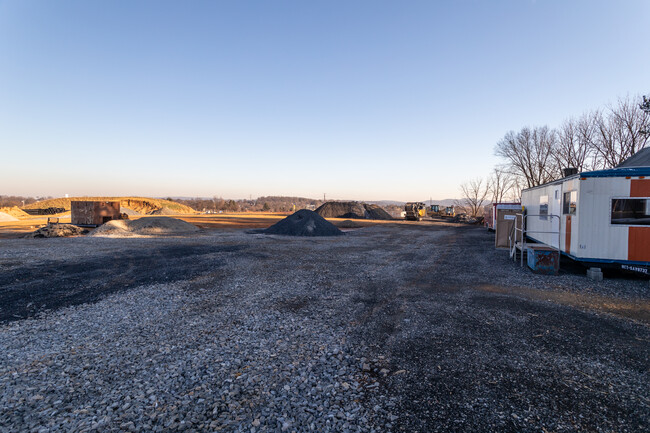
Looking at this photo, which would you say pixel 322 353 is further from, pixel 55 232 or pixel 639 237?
pixel 55 232

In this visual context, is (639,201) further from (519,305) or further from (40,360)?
(40,360)

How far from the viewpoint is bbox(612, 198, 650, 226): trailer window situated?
874cm

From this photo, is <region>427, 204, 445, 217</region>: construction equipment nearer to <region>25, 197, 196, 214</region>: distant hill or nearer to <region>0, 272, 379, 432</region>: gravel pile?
<region>25, 197, 196, 214</region>: distant hill

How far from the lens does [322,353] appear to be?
15.1 feet

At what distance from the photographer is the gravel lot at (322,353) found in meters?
3.26

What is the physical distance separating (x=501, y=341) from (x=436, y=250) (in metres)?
11.3

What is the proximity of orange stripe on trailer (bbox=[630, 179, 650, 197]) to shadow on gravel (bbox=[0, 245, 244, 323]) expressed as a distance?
41.8 feet

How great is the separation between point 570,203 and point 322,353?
31.6ft

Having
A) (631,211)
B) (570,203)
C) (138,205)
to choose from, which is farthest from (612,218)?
(138,205)

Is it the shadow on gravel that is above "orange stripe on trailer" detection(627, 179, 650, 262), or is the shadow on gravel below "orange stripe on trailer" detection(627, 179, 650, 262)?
below

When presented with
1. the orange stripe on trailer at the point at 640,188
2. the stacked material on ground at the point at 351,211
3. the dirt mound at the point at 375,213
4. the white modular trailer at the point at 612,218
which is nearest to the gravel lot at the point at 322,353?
the white modular trailer at the point at 612,218

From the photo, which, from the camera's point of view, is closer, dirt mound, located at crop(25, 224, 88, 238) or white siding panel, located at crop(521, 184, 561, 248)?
white siding panel, located at crop(521, 184, 561, 248)

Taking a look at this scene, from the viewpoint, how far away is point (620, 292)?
802cm

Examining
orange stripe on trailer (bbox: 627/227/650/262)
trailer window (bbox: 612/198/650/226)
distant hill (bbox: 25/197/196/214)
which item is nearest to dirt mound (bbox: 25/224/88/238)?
trailer window (bbox: 612/198/650/226)
